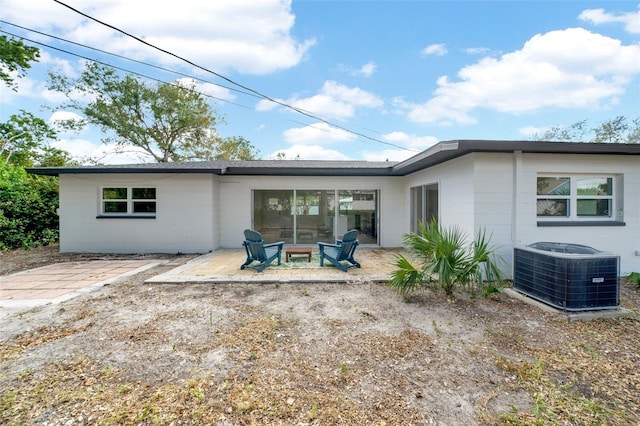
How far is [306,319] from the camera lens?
3.65m

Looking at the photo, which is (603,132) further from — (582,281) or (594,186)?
(582,281)

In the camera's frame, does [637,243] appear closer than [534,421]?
No

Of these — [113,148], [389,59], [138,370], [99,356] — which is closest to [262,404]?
[138,370]

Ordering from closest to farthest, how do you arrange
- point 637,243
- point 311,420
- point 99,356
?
point 311,420, point 99,356, point 637,243

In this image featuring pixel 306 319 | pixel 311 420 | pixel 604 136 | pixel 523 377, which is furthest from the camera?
pixel 604 136

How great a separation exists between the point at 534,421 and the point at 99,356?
12.7 feet

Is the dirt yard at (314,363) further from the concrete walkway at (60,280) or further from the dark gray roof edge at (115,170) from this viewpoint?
the dark gray roof edge at (115,170)

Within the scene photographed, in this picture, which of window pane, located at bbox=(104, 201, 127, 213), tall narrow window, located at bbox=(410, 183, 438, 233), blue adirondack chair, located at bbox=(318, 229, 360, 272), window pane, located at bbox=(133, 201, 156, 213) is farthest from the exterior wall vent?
window pane, located at bbox=(104, 201, 127, 213)

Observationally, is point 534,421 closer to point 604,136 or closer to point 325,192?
point 325,192

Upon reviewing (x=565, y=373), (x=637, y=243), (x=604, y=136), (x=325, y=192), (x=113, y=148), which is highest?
(x=604, y=136)

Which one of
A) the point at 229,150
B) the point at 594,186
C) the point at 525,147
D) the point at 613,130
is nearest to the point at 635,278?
the point at 594,186

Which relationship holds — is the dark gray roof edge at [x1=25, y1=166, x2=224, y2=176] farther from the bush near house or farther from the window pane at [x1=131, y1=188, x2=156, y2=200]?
the bush near house

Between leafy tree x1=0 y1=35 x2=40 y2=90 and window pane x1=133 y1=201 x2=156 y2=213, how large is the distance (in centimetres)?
1005

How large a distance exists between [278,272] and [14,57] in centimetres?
1596
